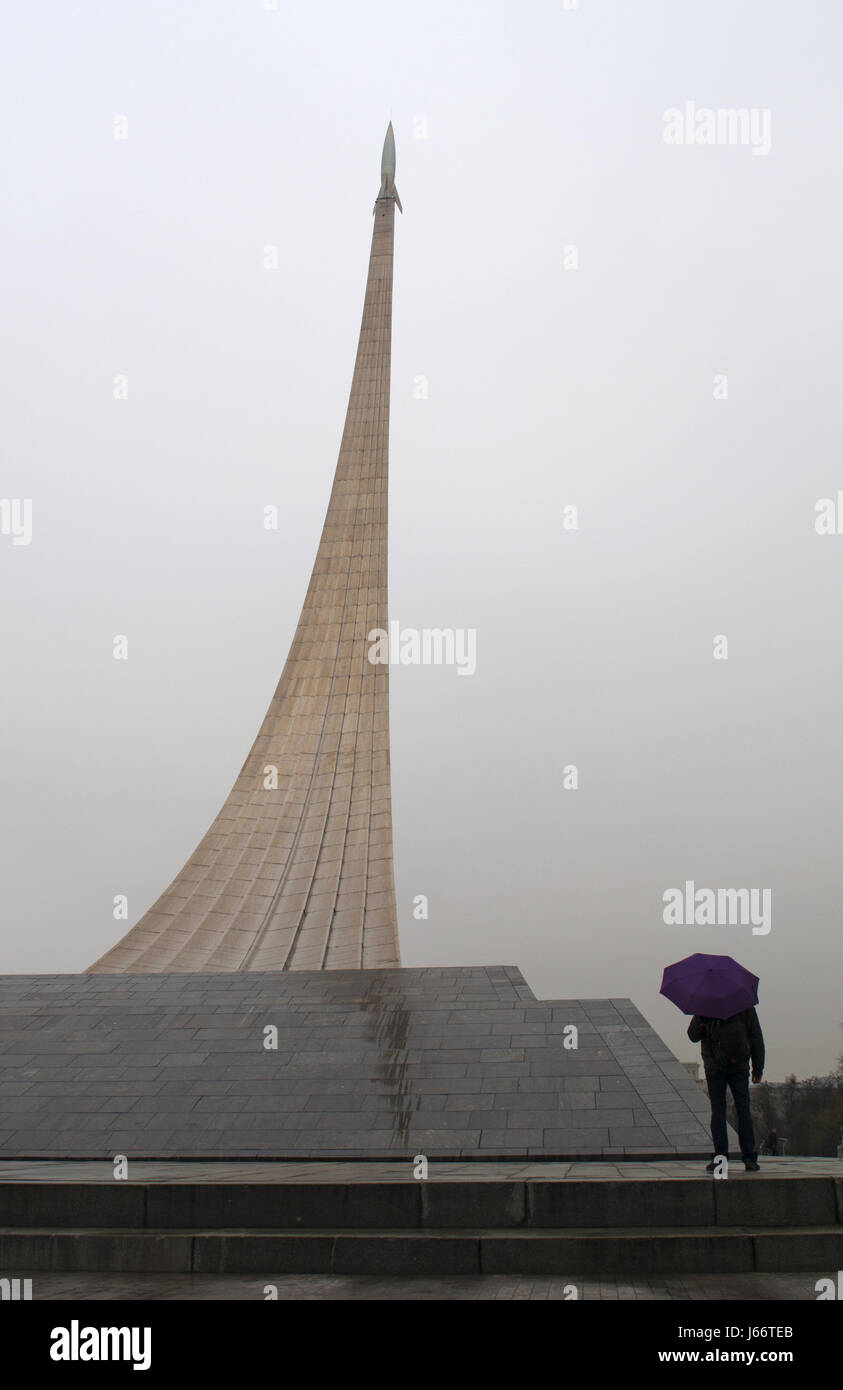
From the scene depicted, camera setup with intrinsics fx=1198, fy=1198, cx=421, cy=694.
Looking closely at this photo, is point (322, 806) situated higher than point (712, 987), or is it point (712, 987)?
point (322, 806)

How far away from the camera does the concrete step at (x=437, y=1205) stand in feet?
12.0

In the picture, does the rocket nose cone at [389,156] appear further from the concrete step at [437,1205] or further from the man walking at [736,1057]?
the concrete step at [437,1205]

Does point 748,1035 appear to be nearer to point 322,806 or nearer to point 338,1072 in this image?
point 338,1072

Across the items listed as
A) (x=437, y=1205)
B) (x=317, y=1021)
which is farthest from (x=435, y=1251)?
(x=317, y=1021)

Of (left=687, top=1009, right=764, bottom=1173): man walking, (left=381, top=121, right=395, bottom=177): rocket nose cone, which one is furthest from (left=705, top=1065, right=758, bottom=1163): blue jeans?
(left=381, top=121, right=395, bottom=177): rocket nose cone

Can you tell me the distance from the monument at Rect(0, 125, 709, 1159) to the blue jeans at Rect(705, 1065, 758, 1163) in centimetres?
140

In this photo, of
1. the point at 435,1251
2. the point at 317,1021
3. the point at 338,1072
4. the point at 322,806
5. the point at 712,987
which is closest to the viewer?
the point at 435,1251

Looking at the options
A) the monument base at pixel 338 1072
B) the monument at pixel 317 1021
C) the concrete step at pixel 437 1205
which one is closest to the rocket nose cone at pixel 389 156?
the monument at pixel 317 1021

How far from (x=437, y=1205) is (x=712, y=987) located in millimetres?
1201

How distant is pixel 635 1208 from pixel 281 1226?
3.67ft

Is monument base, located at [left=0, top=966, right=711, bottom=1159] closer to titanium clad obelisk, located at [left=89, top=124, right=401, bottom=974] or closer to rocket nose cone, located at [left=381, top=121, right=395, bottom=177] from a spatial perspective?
titanium clad obelisk, located at [left=89, top=124, right=401, bottom=974]

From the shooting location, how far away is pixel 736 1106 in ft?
13.9

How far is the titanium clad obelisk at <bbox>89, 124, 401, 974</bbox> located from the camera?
10.6 metres
